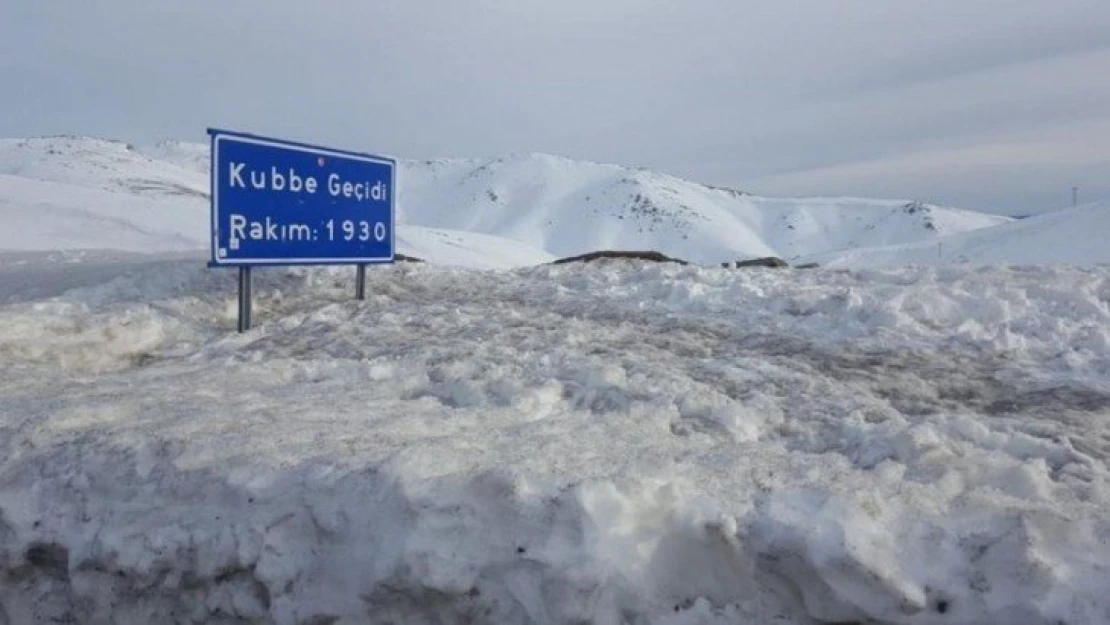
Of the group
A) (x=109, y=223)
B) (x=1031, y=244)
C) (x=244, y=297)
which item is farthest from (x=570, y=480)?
(x=1031, y=244)

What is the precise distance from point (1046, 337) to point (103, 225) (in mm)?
25917

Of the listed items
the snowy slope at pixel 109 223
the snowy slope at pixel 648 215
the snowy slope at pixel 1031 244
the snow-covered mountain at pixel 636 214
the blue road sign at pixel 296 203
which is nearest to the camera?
the blue road sign at pixel 296 203

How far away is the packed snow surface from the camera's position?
9.44 ft

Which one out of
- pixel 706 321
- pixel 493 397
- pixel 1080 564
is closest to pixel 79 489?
pixel 493 397

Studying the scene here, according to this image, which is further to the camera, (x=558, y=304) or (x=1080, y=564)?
(x=558, y=304)

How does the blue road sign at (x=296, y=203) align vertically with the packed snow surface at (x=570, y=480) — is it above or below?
above

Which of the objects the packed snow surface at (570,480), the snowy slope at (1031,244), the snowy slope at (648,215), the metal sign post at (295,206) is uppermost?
the snowy slope at (648,215)

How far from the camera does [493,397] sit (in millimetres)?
4883

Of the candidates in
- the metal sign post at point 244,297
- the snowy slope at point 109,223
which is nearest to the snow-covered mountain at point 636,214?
the snowy slope at point 109,223

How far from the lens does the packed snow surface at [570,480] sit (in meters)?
2.88

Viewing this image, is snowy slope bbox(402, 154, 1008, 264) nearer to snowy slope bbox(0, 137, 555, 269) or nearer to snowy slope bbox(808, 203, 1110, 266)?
snowy slope bbox(808, 203, 1110, 266)

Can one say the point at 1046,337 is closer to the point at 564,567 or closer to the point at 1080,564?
the point at 1080,564

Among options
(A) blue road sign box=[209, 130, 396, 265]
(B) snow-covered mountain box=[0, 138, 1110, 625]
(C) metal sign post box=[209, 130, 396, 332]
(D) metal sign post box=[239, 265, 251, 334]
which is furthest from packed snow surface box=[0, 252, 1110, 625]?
(A) blue road sign box=[209, 130, 396, 265]

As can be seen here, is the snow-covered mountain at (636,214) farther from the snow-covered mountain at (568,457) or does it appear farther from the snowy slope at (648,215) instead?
the snow-covered mountain at (568,457)
